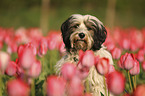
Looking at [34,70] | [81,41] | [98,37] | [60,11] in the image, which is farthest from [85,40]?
[60,11]

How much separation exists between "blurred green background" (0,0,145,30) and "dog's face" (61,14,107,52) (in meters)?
11.2

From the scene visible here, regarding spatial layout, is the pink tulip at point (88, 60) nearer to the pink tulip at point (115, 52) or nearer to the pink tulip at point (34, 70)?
the pink tulip at point (34, 70)

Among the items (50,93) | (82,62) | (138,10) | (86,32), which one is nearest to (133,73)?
(82,62)

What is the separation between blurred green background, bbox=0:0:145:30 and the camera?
14.9 m

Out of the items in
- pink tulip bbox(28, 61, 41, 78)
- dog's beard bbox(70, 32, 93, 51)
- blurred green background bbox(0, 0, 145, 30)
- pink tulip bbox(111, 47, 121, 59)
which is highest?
blurred green background bbox(0, 0, 145, 30)

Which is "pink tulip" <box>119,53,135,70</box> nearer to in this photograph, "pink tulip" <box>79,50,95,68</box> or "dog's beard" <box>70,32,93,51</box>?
"pink tulip" <box>79,50,95,68</box>

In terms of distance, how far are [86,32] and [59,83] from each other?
2.18m

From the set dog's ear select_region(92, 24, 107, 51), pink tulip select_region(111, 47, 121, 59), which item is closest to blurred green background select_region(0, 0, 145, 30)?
dog's ear select_region(92, 24, 107, 51)

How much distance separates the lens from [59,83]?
1.17 meters

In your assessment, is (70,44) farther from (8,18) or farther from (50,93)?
(8,18)

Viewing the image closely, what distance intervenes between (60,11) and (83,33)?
44.5 feet

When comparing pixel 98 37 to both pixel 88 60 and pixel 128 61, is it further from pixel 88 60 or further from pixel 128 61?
pixel 88 60

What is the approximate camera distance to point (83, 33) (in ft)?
10.7

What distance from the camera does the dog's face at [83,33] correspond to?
10.8 ft
